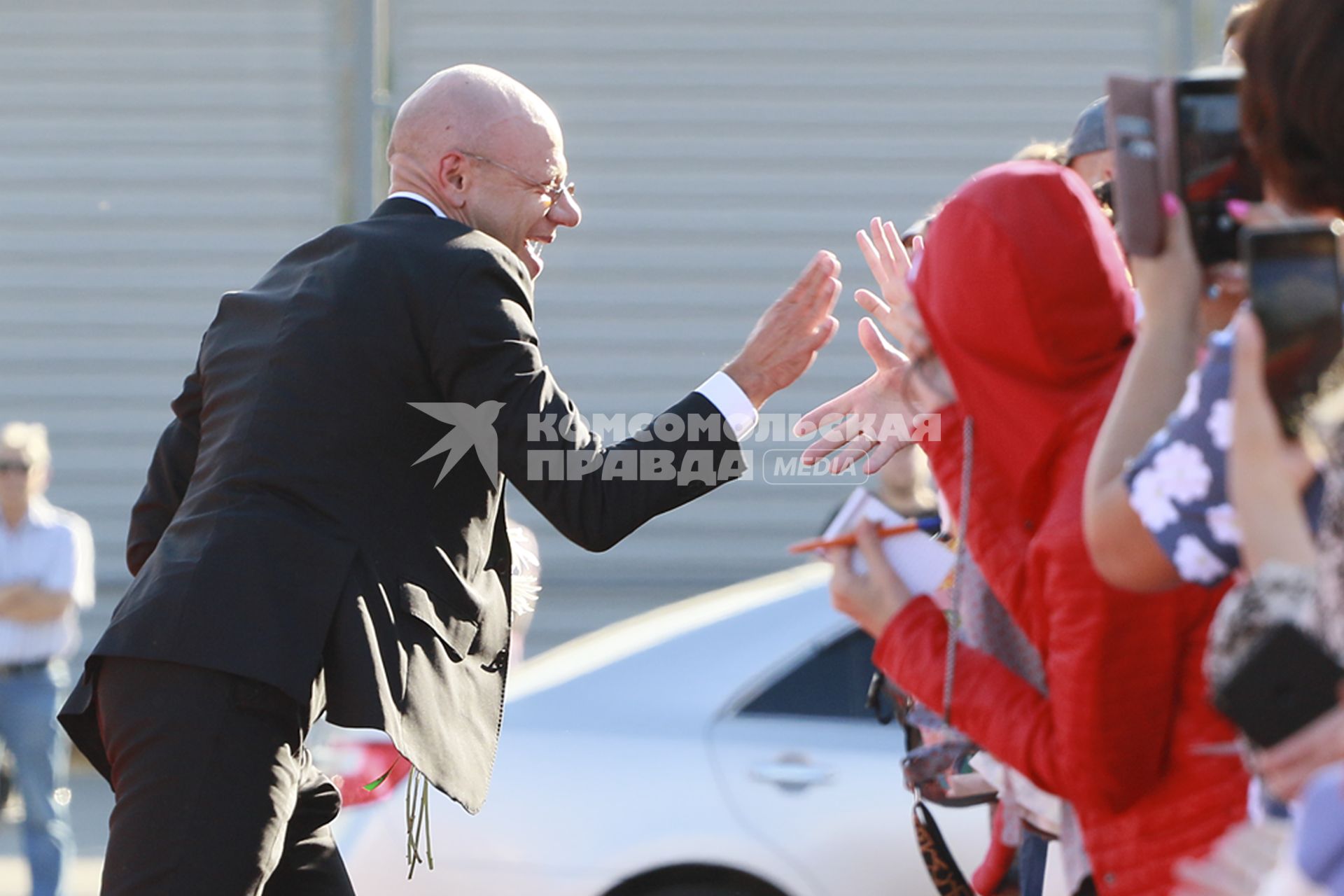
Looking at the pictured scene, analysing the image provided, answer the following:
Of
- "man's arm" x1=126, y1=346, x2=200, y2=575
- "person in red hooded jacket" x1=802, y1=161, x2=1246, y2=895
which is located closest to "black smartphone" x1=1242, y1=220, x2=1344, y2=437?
"person in red hooded jacket" x1=802, y1=161, x2=1246, y2=895

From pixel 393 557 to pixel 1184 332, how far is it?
1387 millimetres

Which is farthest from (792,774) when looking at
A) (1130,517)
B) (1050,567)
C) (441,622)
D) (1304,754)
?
(1304,754)

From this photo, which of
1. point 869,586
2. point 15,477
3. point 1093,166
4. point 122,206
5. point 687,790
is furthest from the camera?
point 122,206

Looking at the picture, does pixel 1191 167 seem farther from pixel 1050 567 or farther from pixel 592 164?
pixel 592 164

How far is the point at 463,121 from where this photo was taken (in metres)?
2.86

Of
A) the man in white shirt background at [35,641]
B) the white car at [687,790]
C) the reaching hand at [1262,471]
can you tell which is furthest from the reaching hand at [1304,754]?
the man in white shirt background at [35,641]

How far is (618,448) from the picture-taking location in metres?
2.57

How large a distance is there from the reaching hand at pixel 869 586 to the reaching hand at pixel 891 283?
230mm

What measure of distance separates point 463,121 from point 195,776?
121cm

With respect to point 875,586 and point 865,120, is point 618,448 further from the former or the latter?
point 865,120

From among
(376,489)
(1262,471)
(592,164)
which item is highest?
(1262,471)

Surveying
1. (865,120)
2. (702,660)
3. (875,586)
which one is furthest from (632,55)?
(875,586)

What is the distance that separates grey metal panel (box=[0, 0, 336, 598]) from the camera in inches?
366

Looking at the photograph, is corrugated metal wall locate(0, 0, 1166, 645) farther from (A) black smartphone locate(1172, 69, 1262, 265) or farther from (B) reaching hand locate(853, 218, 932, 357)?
(A) black smartphone locate(1172, 69, 1262, 265)
